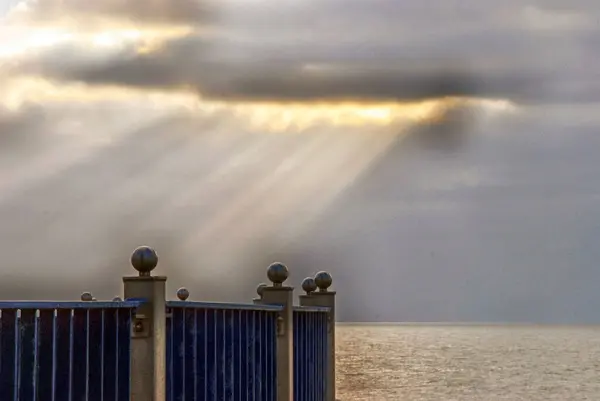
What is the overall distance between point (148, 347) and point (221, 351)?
1658 mm

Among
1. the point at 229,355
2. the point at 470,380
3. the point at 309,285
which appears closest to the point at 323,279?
the point at 309,285

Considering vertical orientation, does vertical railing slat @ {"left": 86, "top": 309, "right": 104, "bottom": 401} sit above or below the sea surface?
above

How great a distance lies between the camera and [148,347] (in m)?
7.85

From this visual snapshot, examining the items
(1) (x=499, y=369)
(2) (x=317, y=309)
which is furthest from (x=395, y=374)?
(2) (x=317, y=309)

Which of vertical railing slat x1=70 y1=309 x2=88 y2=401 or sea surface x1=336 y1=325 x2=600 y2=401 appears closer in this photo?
vertical railing slat x1=70 y1=309 x2=88 y2=401

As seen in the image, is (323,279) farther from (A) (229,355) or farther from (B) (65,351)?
(B) (65,351)

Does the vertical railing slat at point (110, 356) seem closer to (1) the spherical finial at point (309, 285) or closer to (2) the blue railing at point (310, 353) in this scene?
(2) the blue railing at point (310, 353)

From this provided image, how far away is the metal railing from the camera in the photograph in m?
6.68

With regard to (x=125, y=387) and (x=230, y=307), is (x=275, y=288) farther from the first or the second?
(x=125, y=387)

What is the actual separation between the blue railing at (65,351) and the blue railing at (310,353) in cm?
438

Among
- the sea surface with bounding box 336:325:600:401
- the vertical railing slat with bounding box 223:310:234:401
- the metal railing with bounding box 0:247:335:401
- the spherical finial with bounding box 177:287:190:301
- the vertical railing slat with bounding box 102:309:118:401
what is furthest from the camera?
the sea surface with bounding box 336:325:600:401

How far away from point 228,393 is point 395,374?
74.8 m

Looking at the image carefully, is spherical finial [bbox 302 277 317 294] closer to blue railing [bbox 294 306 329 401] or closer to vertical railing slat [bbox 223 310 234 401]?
blue railing [bbox 294 306 329 401]

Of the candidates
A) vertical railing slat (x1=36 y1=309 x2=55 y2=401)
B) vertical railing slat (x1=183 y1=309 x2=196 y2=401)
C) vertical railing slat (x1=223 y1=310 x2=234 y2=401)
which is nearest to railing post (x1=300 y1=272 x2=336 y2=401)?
vertical railing slat (x1=223 y1=310 x2=234 y2=401)
